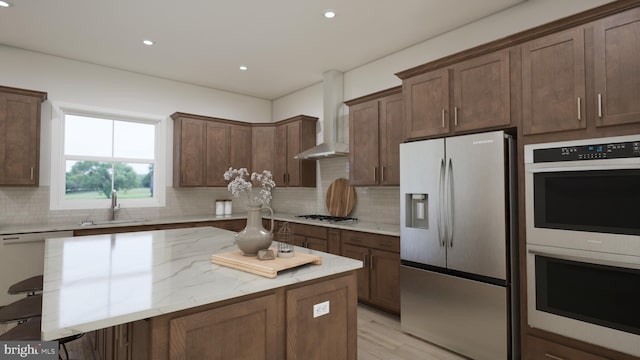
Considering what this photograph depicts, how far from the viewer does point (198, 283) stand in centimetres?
157

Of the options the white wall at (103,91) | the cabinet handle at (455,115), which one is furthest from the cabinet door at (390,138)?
the white wall at (103,91)

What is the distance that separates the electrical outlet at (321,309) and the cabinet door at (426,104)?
1.86 metres

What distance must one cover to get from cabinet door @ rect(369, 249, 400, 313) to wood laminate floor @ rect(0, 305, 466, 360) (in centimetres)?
21

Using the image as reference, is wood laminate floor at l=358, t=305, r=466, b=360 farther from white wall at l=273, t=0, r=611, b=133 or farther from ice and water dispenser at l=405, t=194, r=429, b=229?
white wall at l=273, t=0, r=611, b=133

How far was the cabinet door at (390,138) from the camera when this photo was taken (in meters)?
3.74

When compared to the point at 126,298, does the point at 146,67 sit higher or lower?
higher

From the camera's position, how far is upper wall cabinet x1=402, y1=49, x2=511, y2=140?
2.57m

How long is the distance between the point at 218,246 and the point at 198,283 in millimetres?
965

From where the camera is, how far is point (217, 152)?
5371mm

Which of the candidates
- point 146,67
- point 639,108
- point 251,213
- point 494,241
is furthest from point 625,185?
point 146,67

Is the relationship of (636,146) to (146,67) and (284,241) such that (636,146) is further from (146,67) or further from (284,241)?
(146,67)

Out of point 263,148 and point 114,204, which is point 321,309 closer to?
point 114,204
